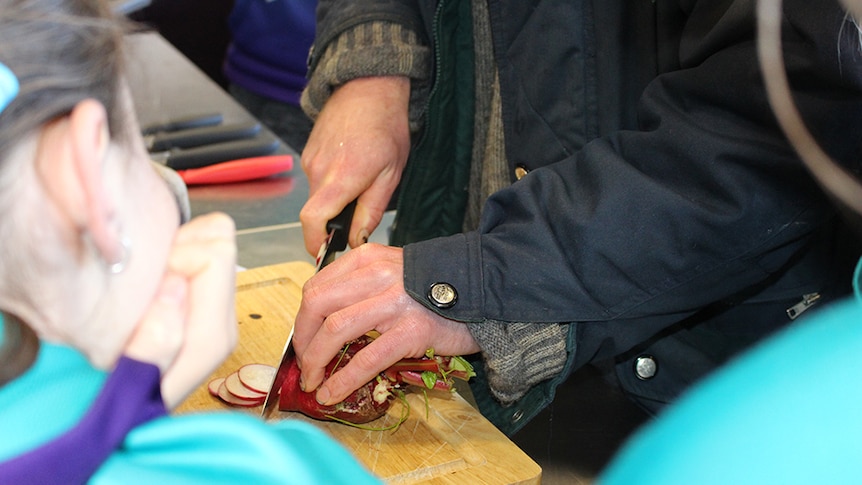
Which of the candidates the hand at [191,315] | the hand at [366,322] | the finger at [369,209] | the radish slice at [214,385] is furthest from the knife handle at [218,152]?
the hand at [191,315]

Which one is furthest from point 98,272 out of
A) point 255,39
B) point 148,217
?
point 255,39

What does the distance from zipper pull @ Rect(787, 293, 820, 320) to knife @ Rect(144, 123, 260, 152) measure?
1.52 metres

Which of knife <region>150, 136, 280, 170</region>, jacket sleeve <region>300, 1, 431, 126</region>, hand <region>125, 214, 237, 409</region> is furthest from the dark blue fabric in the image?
hand <region>125, 214, 237, 409</region>

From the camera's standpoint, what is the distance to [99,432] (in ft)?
2.20

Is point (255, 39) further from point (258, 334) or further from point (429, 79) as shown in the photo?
point (258, 334)

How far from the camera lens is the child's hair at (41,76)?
0.63 meters

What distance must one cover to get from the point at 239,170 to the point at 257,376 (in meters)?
0.87

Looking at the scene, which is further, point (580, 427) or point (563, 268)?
point (580, 427)

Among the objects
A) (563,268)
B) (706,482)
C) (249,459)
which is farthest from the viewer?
A: (563,268)

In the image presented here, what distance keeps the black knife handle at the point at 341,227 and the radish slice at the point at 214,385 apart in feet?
1.00

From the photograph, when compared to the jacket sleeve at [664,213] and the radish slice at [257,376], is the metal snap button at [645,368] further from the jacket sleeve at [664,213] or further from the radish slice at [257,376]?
the radish slice at [257,376]

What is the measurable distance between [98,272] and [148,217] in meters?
0.06

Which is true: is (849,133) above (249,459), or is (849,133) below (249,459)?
above

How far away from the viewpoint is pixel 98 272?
2.27 ft
